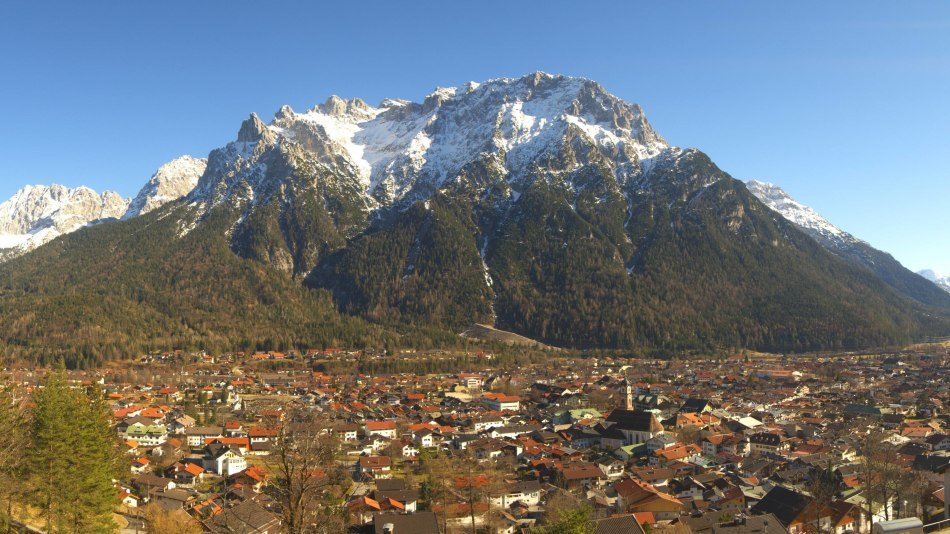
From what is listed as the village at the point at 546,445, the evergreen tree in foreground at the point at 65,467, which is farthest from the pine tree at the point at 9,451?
Answer: the village at the point at 546,445

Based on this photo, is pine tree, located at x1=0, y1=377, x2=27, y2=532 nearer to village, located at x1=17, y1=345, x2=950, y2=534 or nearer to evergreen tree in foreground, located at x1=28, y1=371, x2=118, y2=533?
evergreen tree in foreground, located at x1=28, y1=371, x2=118, y2=533

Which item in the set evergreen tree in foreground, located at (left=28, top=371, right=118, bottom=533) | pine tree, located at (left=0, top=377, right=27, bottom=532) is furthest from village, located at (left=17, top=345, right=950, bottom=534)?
pine tree, located at (left=0, top=377, right=27, bottom=532)

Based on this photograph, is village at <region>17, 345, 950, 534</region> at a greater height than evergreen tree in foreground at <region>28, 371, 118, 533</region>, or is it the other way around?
evergreen tree in foreground at <region>28, 371, 118, 533</region>

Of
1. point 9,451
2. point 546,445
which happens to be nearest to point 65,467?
point 9,451

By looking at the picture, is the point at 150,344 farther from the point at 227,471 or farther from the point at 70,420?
the point at 70,420

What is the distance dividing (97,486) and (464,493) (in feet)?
78.2

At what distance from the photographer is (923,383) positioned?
10781 cm

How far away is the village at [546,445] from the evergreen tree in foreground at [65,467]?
4265mm

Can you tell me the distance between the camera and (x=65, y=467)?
3052 centimetres

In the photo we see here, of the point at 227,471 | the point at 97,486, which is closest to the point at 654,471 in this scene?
the point at 227,471

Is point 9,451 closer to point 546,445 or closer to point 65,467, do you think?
point 65,467

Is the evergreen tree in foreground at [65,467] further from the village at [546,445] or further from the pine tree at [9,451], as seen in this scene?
the village at [546,445]

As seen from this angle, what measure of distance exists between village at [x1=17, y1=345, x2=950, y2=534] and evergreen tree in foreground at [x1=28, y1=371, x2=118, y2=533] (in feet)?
14.0

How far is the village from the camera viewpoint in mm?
40969
